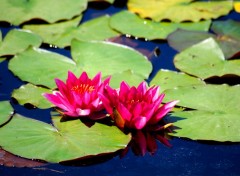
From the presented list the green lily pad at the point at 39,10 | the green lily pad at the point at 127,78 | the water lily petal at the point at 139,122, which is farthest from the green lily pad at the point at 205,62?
the green lily pad at the point at 39,10

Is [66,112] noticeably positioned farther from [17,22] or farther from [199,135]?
[17,22]

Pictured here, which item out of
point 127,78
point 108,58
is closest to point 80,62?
point 108,58

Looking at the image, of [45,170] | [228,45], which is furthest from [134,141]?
[228,45]

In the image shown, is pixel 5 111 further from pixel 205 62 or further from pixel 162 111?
pixel 205 62

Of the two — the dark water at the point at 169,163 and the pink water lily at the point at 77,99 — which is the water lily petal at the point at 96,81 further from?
the dark water at the point at 169,163

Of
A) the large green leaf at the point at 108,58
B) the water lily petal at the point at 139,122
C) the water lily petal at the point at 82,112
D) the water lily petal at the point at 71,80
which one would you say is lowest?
the large green leaf at the point at 108,58

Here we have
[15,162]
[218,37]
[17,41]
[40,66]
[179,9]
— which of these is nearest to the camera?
[15,162]
